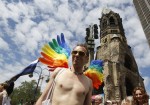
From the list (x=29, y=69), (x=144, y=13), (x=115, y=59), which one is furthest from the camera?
(x=144, y=13)

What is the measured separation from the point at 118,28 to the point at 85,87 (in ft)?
130

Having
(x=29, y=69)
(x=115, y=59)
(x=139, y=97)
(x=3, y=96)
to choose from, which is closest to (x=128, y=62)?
(x=115, y=59)

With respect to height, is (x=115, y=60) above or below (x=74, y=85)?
above

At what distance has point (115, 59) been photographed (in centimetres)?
3459

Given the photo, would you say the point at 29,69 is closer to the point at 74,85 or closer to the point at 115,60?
the point at 74,85

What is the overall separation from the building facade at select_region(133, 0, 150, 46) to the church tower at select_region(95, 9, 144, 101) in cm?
2195

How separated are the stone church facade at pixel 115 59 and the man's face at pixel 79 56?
26574 millimetres

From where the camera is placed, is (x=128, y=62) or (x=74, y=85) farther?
(x=128, y=62)

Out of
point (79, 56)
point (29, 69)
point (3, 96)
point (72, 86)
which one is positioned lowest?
point (72, 86)

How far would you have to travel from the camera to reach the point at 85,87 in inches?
98.2

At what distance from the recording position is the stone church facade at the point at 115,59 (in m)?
30.2

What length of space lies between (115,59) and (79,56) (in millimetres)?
32723

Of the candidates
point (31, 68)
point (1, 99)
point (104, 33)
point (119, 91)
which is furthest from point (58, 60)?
point (104, 33)

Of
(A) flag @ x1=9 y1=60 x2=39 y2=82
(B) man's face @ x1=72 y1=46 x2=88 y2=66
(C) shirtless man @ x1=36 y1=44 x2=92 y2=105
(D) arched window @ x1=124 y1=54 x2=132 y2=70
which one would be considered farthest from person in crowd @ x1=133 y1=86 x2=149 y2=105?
(D) arched window @ x1=124 y1=54 x2=132 y2=70
